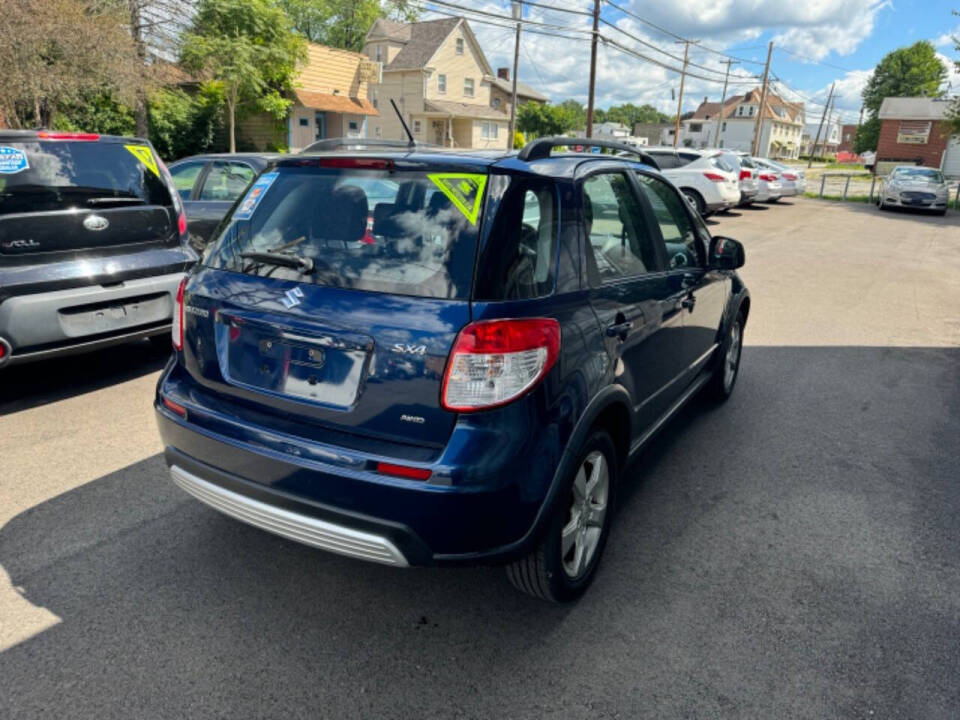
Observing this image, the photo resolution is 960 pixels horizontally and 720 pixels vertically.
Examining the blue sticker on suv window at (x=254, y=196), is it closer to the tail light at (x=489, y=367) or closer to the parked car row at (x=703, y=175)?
the tail light at (x=489, y=367)

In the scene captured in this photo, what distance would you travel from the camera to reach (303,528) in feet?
7.82

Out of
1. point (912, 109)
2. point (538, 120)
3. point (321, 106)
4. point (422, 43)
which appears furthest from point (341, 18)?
point (912, 109)

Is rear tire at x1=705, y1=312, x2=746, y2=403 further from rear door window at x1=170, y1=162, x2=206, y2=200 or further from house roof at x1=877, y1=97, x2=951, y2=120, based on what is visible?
house roof at x1=877, y1=97, x2=951, y2=120

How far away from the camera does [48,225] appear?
457 centimetres

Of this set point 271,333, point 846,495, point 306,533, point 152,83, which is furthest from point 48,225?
point 152,83

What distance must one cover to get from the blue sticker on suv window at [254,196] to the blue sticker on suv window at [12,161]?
247 cm

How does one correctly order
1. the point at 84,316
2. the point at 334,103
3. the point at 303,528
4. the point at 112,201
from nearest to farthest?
the point at 303,528 < the point at 84,316 < the point at 112,201 < the point at 334,103

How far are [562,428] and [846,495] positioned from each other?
7.66 ft

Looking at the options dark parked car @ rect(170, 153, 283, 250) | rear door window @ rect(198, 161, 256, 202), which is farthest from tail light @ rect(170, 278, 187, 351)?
rear door window @ rect(198, 161, 256, 202)

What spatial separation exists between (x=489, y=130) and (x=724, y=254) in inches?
1873

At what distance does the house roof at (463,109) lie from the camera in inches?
1780

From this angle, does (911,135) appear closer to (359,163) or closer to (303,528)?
(359,163)

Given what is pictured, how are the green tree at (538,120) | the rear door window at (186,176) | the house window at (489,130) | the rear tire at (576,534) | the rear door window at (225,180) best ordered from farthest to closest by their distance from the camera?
the green tree at (538,120)
the house window at (489,130)
the rear door window at (186,176)
the rear door window at (225,180)
the rear tire at (576,534)

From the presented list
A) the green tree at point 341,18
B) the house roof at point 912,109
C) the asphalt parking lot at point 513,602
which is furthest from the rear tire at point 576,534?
the house roof at point 912,109
